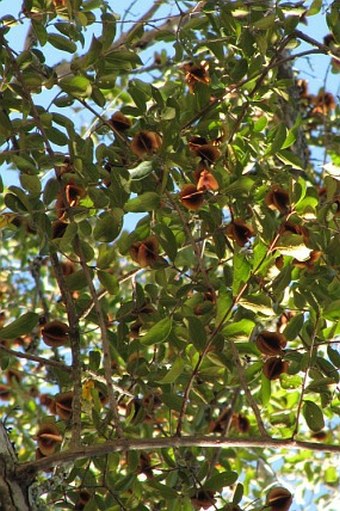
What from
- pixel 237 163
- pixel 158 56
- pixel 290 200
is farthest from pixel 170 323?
pixel 158 56

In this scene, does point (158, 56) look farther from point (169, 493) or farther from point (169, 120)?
point (169, 493)

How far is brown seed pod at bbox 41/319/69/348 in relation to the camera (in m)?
1.64

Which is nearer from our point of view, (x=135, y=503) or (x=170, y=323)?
(x=170, y=323)

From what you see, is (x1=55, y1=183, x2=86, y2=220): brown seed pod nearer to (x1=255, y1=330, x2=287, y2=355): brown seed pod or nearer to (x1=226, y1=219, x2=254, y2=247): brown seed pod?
(x1=226, y1=219, x2=254, y2=247): brown seed pod

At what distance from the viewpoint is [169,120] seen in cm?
170

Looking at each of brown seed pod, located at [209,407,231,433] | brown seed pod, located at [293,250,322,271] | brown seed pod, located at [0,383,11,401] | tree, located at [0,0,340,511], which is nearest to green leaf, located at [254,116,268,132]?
tree, located at [0,0,340,511]

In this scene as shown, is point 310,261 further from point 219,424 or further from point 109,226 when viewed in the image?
point 219,424

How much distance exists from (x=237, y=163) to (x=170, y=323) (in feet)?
1.47

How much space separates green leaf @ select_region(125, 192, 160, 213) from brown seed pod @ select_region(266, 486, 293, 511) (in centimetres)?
55

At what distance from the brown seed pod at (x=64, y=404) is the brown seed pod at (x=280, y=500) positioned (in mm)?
409

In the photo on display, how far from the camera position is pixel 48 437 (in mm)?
1645

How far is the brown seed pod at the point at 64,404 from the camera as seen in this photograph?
174cm

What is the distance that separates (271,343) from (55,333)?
0.38m

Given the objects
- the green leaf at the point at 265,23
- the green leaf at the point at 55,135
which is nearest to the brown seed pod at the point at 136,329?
the green leaf at the point at 55,135
